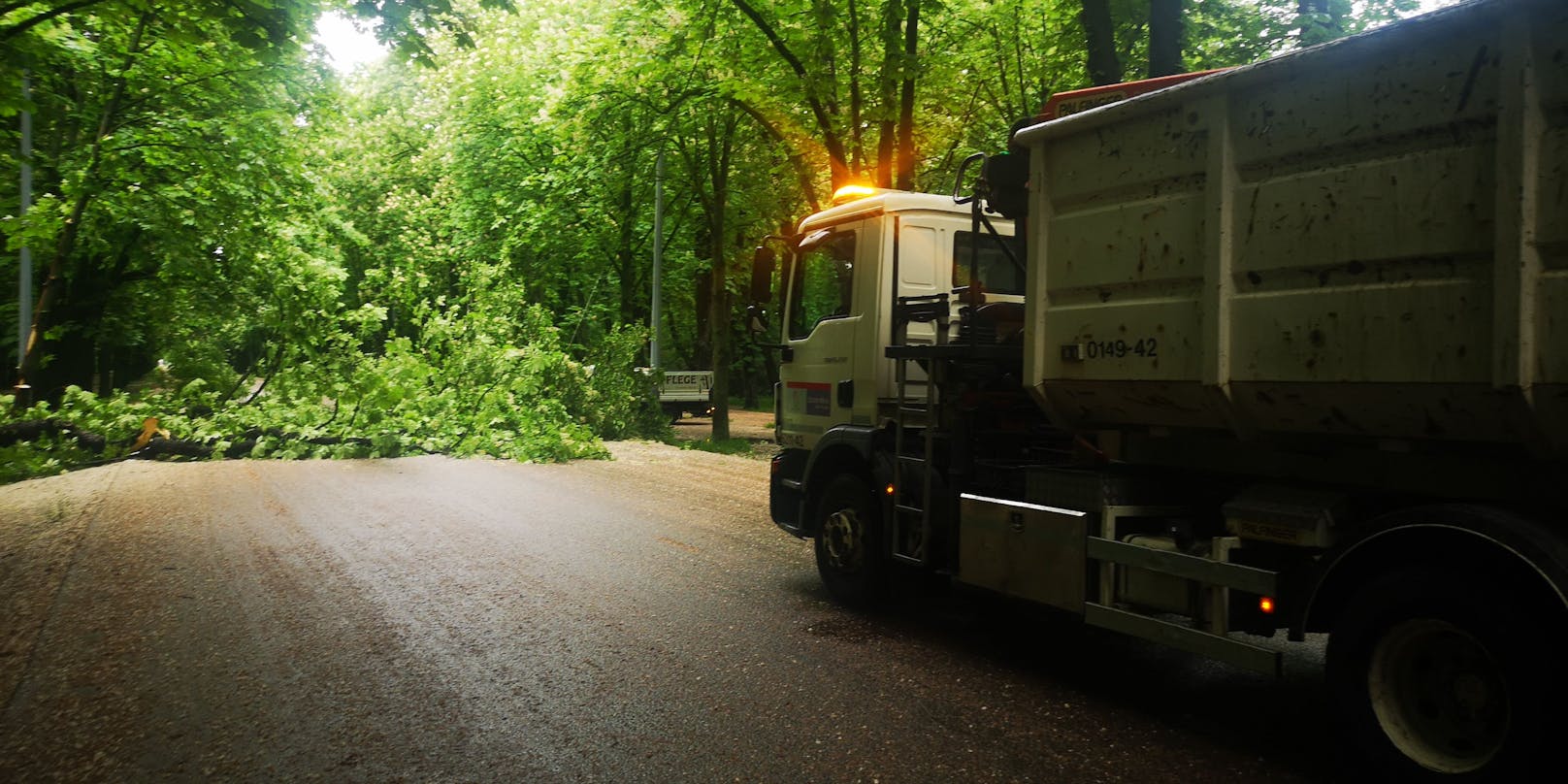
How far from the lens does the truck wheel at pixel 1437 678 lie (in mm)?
3342

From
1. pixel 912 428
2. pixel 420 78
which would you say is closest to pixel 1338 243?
pixel 912 428

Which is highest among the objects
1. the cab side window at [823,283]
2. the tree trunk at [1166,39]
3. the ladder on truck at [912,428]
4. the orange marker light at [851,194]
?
the tree trunk at [1166,39]

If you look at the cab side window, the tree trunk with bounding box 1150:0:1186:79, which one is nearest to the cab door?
the cab side window

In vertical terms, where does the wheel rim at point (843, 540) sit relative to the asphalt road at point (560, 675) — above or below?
above

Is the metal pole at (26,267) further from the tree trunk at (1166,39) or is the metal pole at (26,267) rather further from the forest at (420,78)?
the tree trunk at (1166,39)

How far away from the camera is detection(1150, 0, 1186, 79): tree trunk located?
10359 mm

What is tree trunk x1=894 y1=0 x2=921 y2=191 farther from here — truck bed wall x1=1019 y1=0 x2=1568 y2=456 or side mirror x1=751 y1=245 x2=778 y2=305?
truck bed wall x1=1019 y1=0 x2=1568 y2=456

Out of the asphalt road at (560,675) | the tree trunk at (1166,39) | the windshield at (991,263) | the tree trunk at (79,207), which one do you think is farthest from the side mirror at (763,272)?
the tree trunk at (79,207)

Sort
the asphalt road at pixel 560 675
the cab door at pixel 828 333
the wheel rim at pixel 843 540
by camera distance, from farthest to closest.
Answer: the cab door at pixel 828 333 → the wheel rim at pixel 843 540 → the asphalt road at pixel 560 675

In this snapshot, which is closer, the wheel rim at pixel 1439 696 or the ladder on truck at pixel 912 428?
the wheel rim at pixel 1439 696

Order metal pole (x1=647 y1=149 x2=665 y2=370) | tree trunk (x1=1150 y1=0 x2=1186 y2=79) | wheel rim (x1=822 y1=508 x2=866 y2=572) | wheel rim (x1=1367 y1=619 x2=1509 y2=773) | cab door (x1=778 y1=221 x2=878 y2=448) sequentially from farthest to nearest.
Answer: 1. metal pole (x1=647 y1=149 x2=665 y2=370)
2. tree trunk (x1=1150 y1=0 x2=1186 y2=79)
3. cab door (x1=778 y1=221 x2=878 y2=448)
4. wheel rim (x1=822 y1=508 x2=866 y2=572)
5. wheel rim (x1=1367 y1=619 x2=1509 y2=773)

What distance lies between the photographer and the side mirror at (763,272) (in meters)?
7.92

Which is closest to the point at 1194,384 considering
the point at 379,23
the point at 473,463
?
the point at 379,23

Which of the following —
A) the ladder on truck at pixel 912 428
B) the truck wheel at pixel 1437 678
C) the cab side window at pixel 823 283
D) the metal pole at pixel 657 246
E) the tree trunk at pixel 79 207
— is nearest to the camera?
the truck wheel at pixel 1437 678
